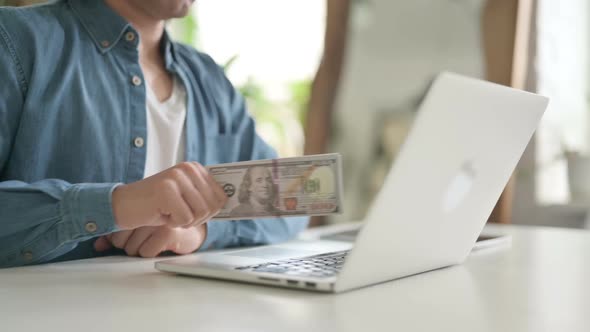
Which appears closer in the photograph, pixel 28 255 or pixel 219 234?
pixel 28 255

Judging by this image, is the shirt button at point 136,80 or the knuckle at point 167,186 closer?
the knuckle at point 167,186

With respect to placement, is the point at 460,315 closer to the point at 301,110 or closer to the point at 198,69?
the point at 198,69

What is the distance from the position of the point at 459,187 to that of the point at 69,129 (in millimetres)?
687

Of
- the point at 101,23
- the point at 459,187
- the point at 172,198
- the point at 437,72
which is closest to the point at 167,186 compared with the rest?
the point at 172,198

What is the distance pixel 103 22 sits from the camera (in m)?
1.24

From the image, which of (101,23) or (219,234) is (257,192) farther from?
(101,23)

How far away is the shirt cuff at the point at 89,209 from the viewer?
0.90 m

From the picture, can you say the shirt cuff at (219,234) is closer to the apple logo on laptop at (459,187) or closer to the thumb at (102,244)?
the thumb at (102,244)

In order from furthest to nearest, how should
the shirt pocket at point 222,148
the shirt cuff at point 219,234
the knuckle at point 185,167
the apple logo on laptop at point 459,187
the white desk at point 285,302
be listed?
the shirt pocket at point 222,148 < the shirt cuff at point 219,234 < the knuckle at point 185,167 < the apple logo on laptop at point 459,187 < the white desk at point 285,302

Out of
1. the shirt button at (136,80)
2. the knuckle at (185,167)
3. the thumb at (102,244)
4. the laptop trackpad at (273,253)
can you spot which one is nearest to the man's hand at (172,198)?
the knuckle at (185,167)

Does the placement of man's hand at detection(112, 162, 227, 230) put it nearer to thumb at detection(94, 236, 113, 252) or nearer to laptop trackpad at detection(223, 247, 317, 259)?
laptop trackpad at detection(223, 247, 317, 259)

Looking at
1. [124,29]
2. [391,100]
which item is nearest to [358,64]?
[391,100]

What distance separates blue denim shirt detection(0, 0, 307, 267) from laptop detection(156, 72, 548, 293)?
0.61ft

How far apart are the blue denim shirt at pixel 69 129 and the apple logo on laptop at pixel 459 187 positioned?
1.46 ft
